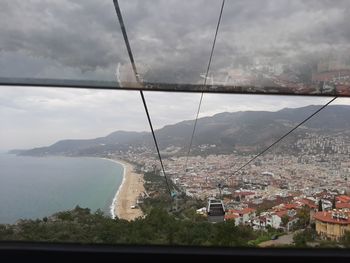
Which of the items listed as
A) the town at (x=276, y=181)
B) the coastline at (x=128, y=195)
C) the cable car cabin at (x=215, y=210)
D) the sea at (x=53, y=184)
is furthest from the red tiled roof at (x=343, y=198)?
the sea at (x=53, y=184)

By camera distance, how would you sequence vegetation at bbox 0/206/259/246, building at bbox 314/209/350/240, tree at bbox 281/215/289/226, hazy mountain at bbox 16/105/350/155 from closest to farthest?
vegetation at bbox 0/206/259/246, building at bbox 314/209/350/240, tree at bbox 281/215/289/226, hazy mountain at bbox 16/105/350/155

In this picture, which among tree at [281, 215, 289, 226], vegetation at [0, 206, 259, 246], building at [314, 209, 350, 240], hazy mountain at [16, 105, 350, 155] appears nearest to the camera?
vegetation at [0, 206, 259, 246]

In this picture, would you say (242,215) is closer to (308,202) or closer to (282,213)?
(282,213)

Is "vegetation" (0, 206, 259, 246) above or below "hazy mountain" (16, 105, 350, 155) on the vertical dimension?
below

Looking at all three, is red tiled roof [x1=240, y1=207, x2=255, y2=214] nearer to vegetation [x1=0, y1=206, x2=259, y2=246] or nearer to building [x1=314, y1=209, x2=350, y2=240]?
vegetation [x1=0, y1=206, x2=259, y2=246]

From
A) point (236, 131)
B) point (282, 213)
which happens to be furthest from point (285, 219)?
point (236, 131)

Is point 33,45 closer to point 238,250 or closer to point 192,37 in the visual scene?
point 192,37

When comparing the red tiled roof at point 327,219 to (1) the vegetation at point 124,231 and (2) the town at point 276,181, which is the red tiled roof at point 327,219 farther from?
(1) the vegetation at point 124,231

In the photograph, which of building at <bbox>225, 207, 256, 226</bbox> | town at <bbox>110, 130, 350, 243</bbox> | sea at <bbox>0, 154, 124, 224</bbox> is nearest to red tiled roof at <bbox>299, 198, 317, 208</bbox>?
town at <bbox>110, 130, 350, 243</bbox>
